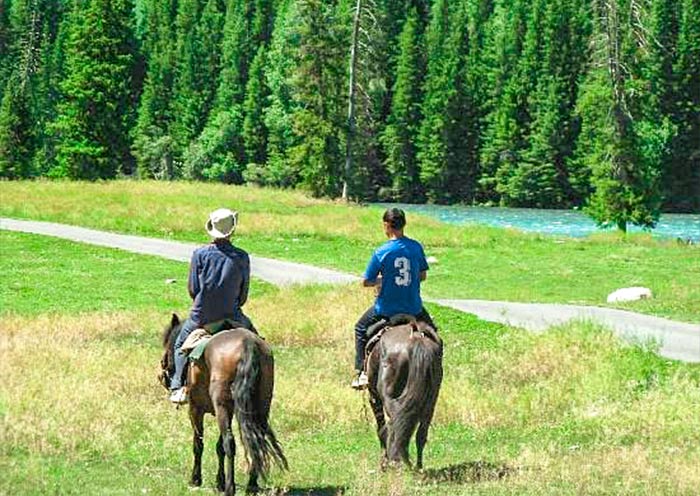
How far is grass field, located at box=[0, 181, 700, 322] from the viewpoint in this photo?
33.3 m

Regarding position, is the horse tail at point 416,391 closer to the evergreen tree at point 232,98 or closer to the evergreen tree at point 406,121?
the evergreen tree at point 232,98

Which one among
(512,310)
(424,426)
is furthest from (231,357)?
(512,310)

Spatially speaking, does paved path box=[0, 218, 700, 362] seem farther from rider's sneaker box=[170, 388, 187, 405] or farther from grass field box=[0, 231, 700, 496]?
rider's sneaker box=[170, 388, 187, 405]

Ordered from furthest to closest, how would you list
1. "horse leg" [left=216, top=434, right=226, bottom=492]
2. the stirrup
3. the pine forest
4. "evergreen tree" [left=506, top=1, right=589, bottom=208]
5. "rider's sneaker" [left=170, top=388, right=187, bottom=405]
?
"evergreen tree" [left=506, top=1, right=589, bottom=208] < the pine forest < the stirrup < "rider's sneaker" [left=170, top=388, right=187, bottom=405] < "horse leg" [left=216, top=434, right=226, bottom=492]

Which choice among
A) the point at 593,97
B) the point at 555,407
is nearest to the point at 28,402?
the point at 555,407

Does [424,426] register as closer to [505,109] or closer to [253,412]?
[253,412]

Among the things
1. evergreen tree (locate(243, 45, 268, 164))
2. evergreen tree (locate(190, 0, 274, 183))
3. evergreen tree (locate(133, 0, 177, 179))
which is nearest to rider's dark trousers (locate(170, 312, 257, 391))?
evergreen tree (locate(190, 0, 274, 183))

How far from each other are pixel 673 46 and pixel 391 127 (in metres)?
31.9

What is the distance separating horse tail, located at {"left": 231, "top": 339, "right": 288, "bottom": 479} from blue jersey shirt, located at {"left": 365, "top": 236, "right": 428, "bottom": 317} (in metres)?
2.04

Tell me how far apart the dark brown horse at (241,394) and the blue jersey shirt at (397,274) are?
1.86 meters

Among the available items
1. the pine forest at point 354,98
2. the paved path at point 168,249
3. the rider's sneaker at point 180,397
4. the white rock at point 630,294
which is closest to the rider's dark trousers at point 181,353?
the rider's sneaker at point 180,397

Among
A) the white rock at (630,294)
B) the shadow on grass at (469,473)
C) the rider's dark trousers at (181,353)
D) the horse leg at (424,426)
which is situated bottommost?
the white rock at (630,294)

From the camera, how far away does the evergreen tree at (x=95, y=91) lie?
8319 cm

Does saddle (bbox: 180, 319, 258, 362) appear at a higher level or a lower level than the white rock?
higher
